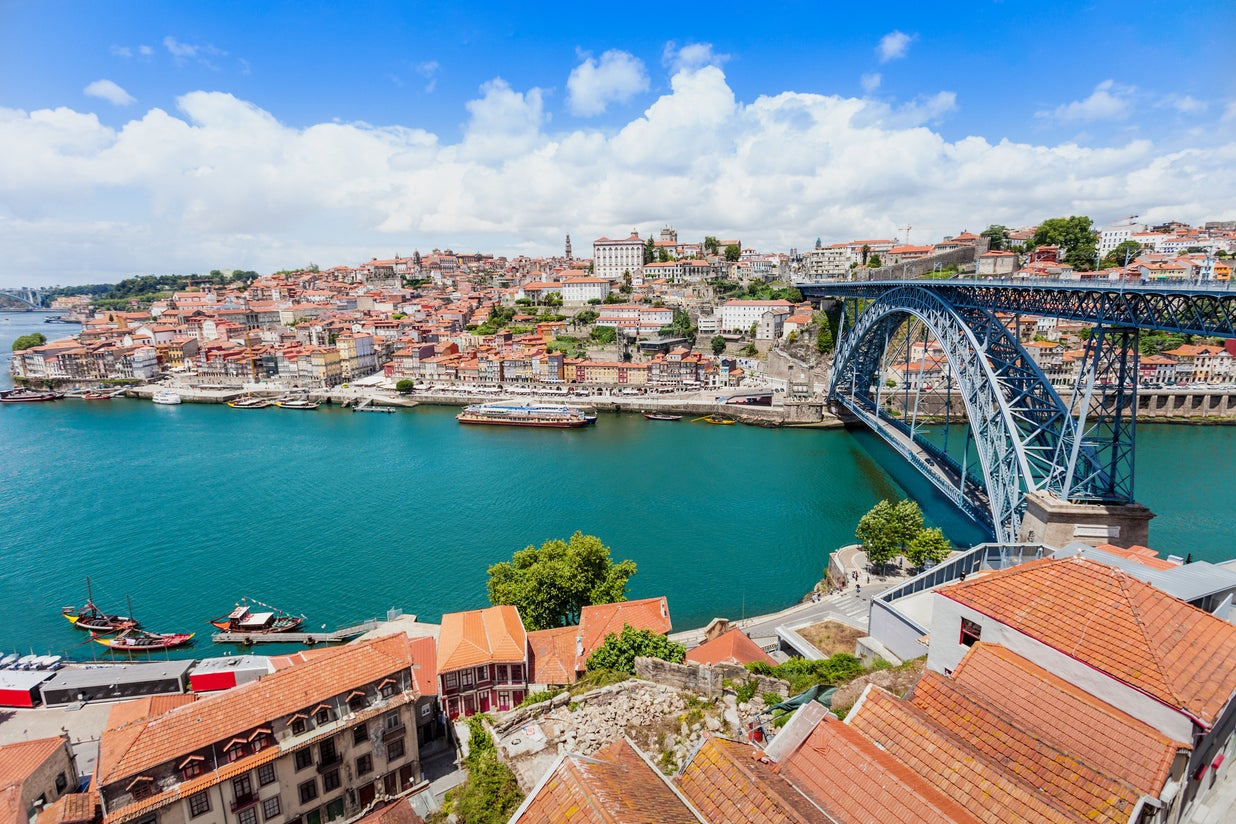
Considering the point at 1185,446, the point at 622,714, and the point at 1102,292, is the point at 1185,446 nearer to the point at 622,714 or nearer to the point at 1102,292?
the point at 1102,292

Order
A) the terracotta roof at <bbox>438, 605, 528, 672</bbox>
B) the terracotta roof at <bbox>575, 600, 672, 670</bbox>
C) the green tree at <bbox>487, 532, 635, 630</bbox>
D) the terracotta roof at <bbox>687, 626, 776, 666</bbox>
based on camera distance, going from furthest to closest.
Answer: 1. the green tree at <bbox>487, 532, 635, 630</bbox>
2. the terracotta roof at <bbox>575, 600, 672, 670</bbox>
3. the terracotta roof at <bbox>438, 605, 528, 672</bbox>
4. the terracotta roof at <bbox>687, 626, 776, 666</bbox>

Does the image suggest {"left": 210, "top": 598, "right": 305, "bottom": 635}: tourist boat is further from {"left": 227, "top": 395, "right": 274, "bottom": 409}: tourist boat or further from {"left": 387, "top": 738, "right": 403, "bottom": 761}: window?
{"left": 227, "top": 395, "right": 274, "bottom": 409}: tourist boat

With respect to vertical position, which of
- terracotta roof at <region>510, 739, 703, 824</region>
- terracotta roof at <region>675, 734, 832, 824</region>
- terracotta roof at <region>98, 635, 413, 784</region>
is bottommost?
terracotta roof at <region>98, 635, 413, 784</region>

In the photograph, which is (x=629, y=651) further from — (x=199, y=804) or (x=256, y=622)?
(x=256, y=622)

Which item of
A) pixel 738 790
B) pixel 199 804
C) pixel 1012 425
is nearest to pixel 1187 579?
pixel 738 790

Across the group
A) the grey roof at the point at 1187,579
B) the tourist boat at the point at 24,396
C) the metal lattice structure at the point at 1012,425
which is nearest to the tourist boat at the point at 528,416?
the metal lattice structure at the point at 1012,425

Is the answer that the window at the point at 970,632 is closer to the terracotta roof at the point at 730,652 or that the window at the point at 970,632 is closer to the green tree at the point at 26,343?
the terracotta roof at the point at 730,652

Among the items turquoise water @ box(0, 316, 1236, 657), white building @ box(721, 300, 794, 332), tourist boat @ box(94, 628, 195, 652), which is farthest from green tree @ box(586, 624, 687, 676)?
white building @ box(721, 300, 794, 332)
